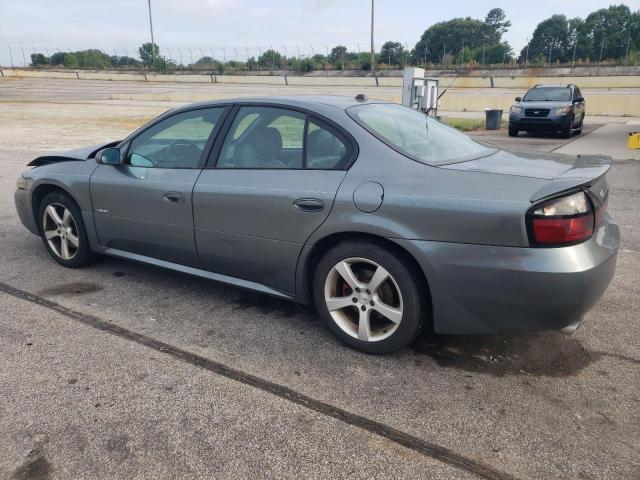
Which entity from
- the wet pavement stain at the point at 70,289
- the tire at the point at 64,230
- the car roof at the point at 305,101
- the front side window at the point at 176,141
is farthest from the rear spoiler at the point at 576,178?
the tire at the point at 64,230

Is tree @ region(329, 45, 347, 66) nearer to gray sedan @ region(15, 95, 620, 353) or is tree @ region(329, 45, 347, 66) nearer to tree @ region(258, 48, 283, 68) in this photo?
tree @ region(258, 48, 283, 68)

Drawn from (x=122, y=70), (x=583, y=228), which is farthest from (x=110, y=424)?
(x=122, y=70)

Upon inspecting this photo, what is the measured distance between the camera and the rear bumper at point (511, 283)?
8.89 ft

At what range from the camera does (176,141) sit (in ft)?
13.7

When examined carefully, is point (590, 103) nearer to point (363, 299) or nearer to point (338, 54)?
point (363, 299)

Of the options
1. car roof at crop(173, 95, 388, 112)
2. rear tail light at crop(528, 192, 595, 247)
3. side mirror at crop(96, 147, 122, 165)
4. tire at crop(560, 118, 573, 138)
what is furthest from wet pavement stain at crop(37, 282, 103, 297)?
tire at crop(560, 118, 573, 138)

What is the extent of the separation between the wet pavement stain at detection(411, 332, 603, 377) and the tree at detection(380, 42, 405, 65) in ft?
193

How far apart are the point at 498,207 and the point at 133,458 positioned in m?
2.07

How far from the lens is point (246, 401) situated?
2809 mm

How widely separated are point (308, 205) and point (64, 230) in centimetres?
261

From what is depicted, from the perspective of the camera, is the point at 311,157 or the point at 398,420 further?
the point at 311,157

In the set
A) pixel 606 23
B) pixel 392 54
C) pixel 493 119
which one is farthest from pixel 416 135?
pixel 606 23

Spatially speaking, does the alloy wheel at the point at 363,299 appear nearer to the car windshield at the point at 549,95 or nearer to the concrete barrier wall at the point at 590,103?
the car windshield at the point at 549,95

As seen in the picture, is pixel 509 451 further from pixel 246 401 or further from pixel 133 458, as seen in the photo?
pixel 133 458
